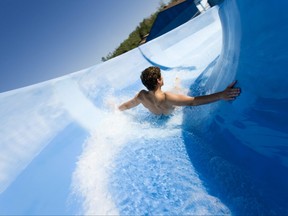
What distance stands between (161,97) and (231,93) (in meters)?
1.00

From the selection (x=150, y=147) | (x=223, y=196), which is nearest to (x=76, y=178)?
(x=150, y=147)

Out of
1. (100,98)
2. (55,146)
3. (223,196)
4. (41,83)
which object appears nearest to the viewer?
(223,196)

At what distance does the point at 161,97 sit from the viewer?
3.24 meters

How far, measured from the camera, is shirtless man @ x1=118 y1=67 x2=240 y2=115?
2443 mm

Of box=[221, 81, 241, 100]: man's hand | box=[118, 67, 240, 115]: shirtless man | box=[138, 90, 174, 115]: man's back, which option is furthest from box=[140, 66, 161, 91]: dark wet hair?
box=[221, 81, 241, 100]: man's hand

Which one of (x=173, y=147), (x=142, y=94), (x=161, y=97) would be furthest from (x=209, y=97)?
(x=142, y=94)

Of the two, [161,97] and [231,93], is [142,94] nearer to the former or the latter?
[161,97]

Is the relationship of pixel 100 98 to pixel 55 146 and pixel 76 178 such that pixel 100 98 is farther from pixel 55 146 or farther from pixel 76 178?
pixel 76 178

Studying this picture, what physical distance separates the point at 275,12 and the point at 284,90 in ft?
1.76

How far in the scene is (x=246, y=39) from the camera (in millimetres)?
2281

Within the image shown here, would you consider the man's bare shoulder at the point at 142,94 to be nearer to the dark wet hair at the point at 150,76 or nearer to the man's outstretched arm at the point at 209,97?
the dark wet hair at the point at 150,76

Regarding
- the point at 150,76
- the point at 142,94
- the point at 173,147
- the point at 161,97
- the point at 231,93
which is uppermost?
the point at 150,76

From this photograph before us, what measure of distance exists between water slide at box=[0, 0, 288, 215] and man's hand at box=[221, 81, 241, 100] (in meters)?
0.05

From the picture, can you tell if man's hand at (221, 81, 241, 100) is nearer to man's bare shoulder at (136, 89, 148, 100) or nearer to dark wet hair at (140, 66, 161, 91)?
dark wet hair at (140, 66, 161, 91)
